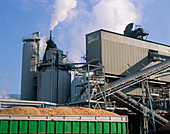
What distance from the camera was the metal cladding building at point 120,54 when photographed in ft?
139

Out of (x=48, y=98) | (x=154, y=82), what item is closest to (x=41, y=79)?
(x=48, y=98)

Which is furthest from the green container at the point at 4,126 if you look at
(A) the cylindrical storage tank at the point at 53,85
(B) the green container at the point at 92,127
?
(A) the cylindrical storage tank at the point at 53,85

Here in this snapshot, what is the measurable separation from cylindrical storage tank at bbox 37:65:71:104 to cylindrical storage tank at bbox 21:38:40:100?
2.59 metres

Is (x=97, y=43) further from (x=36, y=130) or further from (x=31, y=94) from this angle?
(x=36, y=130)

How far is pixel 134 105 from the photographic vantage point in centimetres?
3709

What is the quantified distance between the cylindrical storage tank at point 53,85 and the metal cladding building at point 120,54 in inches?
254

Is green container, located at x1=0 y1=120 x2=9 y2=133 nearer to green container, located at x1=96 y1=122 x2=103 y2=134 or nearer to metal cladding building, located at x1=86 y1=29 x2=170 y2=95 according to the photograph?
green container, located at x1=96 y1=122 x2=103 y2=134

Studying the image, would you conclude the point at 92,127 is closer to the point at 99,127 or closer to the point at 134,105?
the point at 99,127

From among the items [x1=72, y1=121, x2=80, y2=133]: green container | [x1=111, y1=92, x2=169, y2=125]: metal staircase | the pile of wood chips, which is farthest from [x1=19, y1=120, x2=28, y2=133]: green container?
[x1=111, y1=92, x2=169, y2=125]: metal staircase

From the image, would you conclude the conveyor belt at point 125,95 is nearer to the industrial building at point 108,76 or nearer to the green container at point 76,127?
the industrial building at point 108,76

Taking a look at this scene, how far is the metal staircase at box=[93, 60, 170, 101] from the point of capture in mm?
35297

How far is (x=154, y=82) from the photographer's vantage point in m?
47.5

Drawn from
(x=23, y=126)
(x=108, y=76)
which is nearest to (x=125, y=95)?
(x=108, y=76)

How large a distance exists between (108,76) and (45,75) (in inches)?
469
